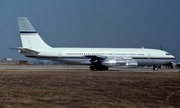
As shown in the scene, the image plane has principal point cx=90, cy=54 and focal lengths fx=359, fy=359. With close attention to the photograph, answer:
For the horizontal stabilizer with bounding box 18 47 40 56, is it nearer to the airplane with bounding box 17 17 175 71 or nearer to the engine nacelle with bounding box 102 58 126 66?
the airplane with bounding box 17 17 175 71

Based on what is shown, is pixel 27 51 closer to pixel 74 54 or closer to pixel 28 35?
pixel 28 35

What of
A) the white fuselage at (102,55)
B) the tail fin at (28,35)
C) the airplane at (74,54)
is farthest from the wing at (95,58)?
the tail fin at (28,35)

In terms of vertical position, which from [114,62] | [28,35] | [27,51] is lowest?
[114,62]


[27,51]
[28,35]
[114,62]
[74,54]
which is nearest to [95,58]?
[114,62]

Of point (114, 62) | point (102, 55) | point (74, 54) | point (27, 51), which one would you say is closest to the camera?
point (27, 51)

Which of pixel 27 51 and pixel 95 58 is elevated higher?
pixel 27 51

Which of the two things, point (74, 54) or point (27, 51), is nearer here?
point (27, 51)

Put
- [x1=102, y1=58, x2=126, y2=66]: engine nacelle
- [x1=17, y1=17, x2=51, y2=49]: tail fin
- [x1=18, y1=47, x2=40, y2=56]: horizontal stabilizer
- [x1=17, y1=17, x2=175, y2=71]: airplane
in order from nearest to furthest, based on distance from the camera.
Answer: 1. [x1=18, y1=47, x2=40, y2=56]: horizontal stabilizer
2. [x1=102, y1=58, x2=126, y2=66]: engine nacelle
3. [x1=17, y1=17, x2=175, y2=71]: airplane
4. [x1=17, y1=17, x2=51, y2=49]: tail fin

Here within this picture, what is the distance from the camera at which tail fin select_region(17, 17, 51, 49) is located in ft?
174

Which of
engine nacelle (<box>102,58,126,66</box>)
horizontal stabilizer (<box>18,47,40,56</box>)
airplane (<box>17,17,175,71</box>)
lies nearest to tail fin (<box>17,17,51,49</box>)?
airplane (<box>17,17,175,71</box>)

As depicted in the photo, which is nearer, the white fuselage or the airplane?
the airplane

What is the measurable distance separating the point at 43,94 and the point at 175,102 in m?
6.38

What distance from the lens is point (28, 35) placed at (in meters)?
53.7

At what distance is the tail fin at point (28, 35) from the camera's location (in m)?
53.2
